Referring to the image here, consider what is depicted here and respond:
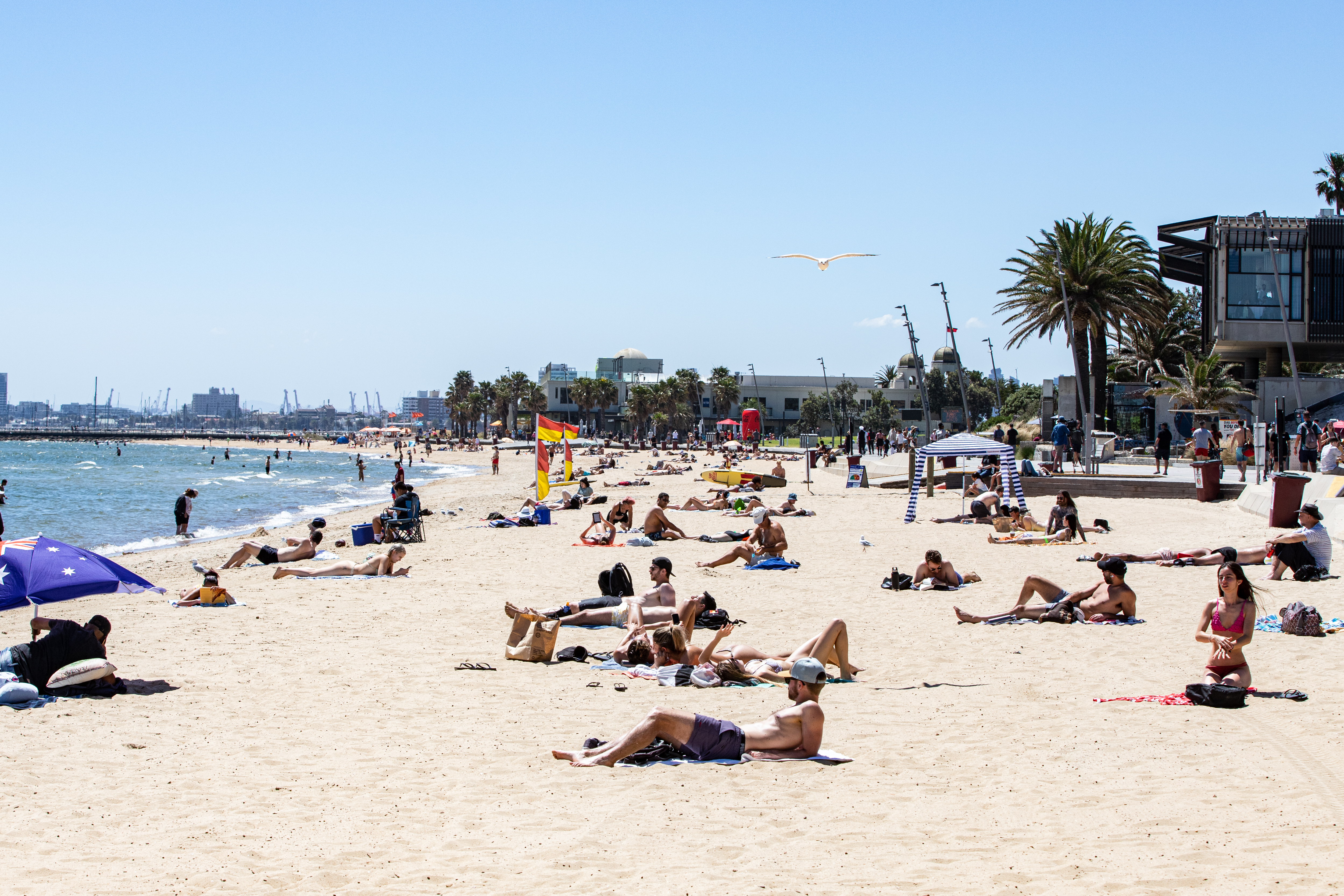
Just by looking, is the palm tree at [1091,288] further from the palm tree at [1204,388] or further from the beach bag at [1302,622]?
the beach bag at [1302,622]

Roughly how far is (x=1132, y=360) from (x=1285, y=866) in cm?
4885

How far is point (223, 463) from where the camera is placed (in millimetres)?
91250

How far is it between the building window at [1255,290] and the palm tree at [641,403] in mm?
63533

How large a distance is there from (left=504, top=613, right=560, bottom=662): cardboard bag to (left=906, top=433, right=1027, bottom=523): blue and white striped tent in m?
13.4

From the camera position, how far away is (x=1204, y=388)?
33.4m

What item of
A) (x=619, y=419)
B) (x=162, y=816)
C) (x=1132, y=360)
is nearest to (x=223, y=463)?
(x=619, y=419)

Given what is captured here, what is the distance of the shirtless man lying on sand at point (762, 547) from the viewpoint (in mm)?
14539

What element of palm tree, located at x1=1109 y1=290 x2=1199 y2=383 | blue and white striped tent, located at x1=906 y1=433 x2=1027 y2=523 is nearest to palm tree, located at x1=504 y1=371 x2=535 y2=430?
palm tree, located at x1=1109 y1=290 x2=1199 y2=383

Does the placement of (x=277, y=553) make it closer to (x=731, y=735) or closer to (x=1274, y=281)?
(x=731, y=735)

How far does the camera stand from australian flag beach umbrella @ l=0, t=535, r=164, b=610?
7.98 metres

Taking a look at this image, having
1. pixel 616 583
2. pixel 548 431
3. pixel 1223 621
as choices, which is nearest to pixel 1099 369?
pixel 548 431

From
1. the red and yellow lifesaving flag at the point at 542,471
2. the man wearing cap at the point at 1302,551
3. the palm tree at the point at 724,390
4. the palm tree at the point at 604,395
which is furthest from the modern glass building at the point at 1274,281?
the palm tree at the point at 604,395

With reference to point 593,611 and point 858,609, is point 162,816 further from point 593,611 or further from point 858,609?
point 858,609

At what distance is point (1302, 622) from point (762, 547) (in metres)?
7.08
